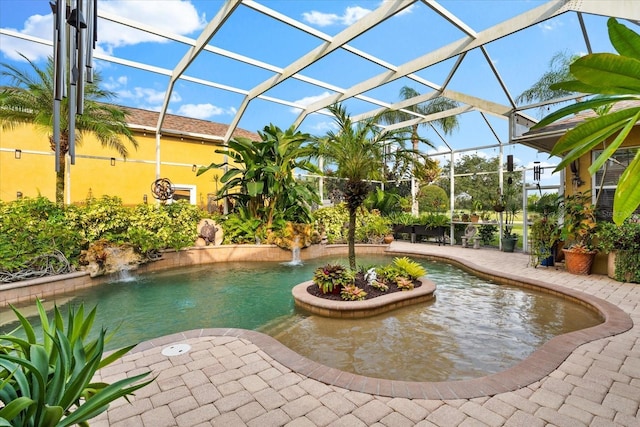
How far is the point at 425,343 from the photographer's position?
3.91 m

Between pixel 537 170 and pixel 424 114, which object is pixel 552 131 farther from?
pixel 424 114

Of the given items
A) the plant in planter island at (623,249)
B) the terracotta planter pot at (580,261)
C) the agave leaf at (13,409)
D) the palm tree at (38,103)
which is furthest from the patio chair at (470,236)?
the agave leaf at (13,409)

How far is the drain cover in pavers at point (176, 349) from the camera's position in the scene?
338cm

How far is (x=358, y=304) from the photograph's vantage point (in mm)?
4871

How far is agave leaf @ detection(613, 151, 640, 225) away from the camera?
1354mm

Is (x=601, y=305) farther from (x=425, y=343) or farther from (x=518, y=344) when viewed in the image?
(x=425, y=343)

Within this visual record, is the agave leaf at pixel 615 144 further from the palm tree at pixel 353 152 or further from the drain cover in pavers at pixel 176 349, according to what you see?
the palm tree at pixel 353 152

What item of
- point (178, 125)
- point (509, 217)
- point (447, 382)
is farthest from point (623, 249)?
point (178, 125)

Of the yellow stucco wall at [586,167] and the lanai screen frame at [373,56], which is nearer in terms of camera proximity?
the lanai screen frame at [373,56]

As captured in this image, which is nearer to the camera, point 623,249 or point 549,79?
point 623,249

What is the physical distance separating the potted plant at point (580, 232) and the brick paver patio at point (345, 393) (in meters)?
4.40

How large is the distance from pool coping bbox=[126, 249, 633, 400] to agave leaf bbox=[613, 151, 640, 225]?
6.33ft

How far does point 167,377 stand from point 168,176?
1207 cm

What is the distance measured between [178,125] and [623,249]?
15.3m
